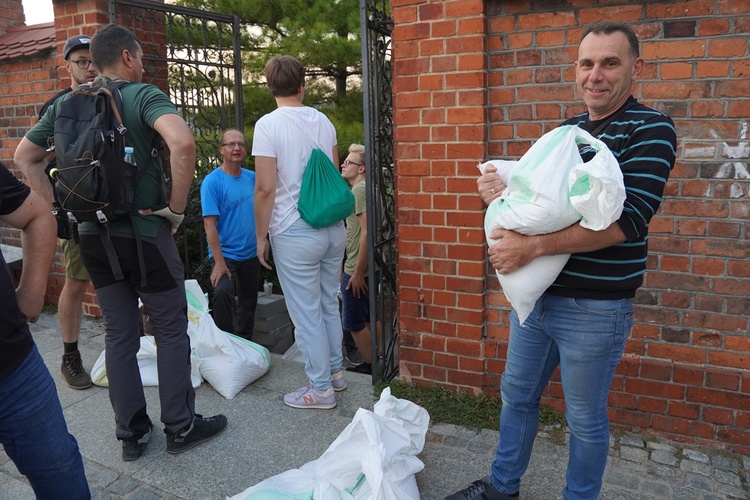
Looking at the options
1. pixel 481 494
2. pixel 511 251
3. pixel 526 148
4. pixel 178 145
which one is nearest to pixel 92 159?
pixel 178 145

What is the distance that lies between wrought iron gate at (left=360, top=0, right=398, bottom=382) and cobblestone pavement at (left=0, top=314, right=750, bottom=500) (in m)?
0.53

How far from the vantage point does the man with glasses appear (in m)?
4.37

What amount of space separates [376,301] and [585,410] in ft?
5.92

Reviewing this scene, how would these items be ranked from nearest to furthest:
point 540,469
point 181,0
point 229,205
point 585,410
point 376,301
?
point 585,410 → point 540,469 → point 376,301 → point 229,205 → point 181,0

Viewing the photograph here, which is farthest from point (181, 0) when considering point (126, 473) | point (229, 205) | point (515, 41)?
point (126, 473)

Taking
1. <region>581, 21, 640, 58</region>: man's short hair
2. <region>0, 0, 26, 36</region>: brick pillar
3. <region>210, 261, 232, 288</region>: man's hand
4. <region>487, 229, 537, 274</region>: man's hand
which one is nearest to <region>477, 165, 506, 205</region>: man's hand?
<region>487, 229, 537, 274</region>: man's hand

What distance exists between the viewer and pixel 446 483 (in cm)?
275

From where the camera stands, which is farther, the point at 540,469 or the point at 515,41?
the point at 515,41

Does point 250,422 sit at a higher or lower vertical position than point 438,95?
lower

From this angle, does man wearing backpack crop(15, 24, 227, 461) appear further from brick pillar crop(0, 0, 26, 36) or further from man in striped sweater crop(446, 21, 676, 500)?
brick pillar crop(0, 0, 26, 36)

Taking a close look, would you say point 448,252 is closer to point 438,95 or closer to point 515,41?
point 438,95

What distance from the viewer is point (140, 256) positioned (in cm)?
278

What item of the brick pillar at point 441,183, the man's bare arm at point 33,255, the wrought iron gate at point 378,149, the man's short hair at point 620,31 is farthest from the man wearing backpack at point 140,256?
the man's short hair at point 620,31

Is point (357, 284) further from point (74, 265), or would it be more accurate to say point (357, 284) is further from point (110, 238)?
point (110, 238)
